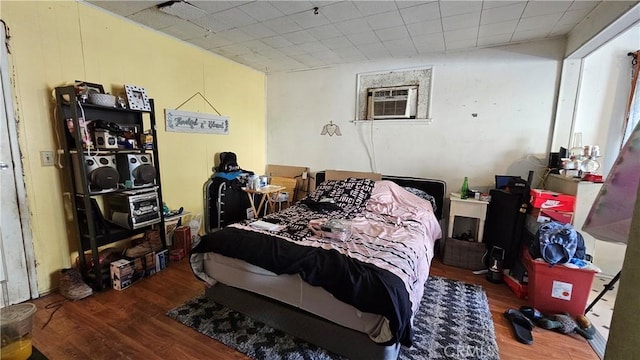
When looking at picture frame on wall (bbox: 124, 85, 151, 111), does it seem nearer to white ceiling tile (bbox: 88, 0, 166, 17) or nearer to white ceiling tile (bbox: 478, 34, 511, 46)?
white ceiling tile (bbox: 88, 0, 166, 17)

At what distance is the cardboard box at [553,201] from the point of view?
94.3 inches

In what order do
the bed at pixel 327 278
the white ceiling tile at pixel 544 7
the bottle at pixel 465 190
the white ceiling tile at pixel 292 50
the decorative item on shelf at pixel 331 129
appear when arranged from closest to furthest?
the bed at pixel 327 278 → the white ceiling tile at pixel 544 7 → the bottle at pixel 465 190 → the white ceiling tile at pixel 292 50 → the decorative item on shelf at pixel 331 129

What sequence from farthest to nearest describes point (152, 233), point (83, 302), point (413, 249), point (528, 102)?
1. point (528, 102)
2. point (152, 233)
3. point (83, 302)
4. point (413, 249)

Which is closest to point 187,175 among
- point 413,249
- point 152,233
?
point 152,233

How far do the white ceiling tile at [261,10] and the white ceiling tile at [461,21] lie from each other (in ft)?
5.24

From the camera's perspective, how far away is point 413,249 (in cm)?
206

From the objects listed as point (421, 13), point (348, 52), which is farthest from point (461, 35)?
point (348, 52)

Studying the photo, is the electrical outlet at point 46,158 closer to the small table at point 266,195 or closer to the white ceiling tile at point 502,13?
the small table at point 266,195

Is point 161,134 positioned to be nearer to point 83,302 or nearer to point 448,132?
point 83,302

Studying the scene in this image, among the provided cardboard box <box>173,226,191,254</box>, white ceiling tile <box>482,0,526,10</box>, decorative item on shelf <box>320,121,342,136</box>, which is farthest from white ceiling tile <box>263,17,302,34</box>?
cardboard box <box>173,226,191,254</box>

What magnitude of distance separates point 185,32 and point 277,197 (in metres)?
2.35

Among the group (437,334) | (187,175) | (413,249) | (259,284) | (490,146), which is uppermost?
(490,146)

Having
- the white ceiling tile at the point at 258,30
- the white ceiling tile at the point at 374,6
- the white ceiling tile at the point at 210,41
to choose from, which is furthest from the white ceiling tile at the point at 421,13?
the white ceiling tile at the point at 210,41

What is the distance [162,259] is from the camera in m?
2.81
